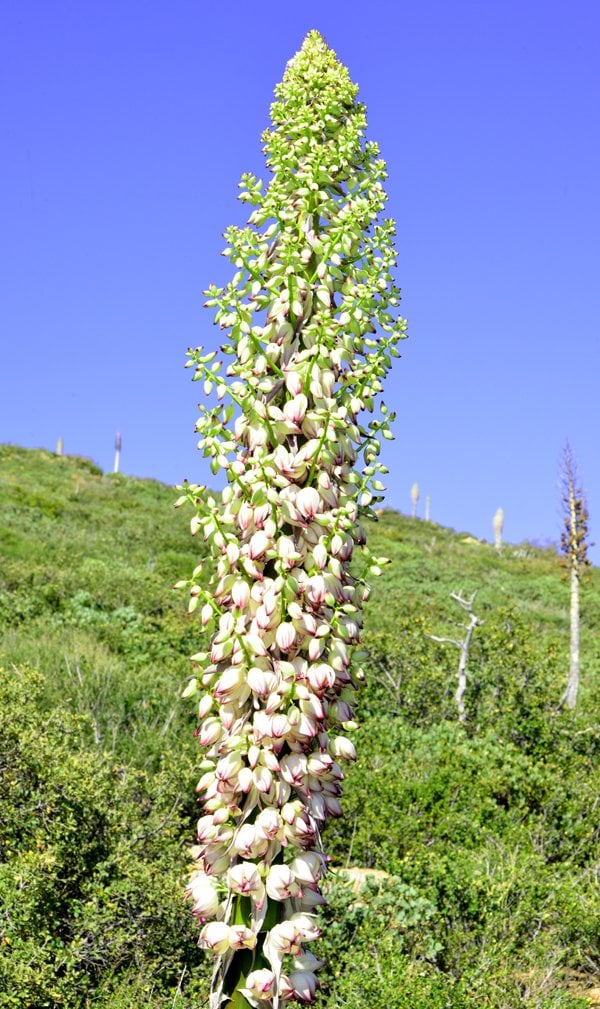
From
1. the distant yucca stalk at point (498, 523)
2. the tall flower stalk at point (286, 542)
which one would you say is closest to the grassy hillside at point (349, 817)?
the tall flower stalk at point (286, 542)

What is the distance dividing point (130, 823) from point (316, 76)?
3.96 m

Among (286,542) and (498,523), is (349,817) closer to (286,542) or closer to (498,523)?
(286,542)

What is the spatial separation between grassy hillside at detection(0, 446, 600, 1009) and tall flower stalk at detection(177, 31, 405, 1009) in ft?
6.38

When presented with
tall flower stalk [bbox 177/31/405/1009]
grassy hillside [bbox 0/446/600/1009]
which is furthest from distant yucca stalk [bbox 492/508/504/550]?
tall flower stalk [bbox 177/31/405/1009]

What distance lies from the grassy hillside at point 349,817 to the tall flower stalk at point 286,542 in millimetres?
1945

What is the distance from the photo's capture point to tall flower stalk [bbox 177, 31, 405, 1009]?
6.95 ft

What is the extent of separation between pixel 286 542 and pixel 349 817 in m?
5.36

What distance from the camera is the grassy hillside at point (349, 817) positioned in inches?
Result: 165

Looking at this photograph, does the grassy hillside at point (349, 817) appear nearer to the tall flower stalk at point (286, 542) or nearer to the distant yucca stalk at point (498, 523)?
the tall flower stalk at point (286, 542)

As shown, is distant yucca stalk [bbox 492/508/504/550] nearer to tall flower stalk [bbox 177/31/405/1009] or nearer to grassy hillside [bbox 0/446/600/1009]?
grassy hillside [bbox 0/446/600/1009]

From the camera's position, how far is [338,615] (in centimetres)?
216

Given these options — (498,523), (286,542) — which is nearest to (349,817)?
(286,542)

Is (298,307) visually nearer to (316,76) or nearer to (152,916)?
(316,76)

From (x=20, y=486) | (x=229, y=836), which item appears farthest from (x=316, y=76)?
(x=20, y=486)
